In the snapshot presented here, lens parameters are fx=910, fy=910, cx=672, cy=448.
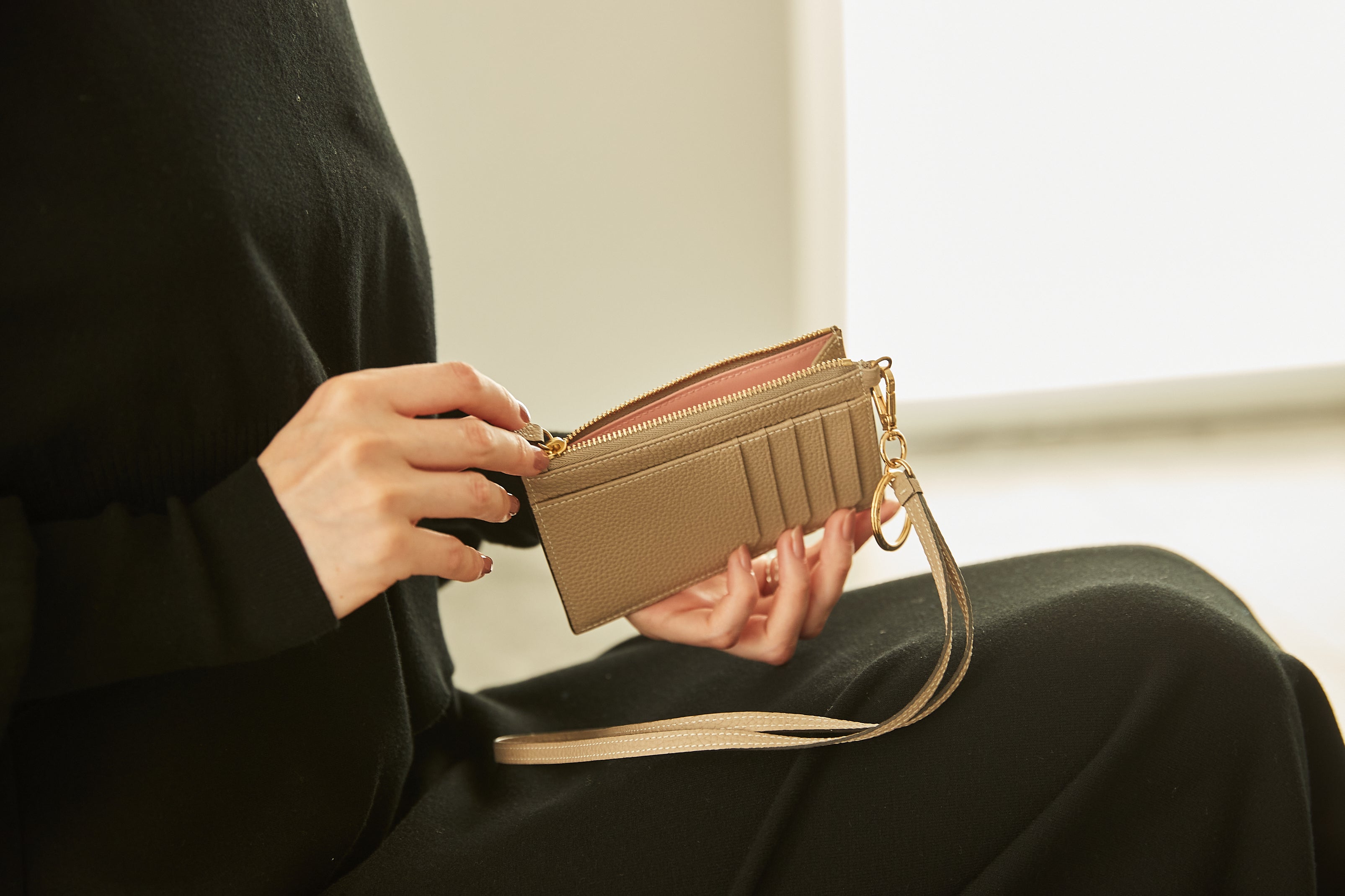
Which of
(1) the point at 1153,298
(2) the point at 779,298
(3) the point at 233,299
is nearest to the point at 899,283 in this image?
(2) the point at 779,298

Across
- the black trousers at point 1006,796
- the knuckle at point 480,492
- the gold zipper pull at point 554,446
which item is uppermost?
the knuckle at point 480,492

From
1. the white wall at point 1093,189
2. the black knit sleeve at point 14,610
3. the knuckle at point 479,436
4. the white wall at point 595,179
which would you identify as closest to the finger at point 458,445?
the knuckle at point 479,436

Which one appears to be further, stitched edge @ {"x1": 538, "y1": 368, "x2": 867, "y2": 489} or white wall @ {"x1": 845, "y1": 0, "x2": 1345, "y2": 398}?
white wall @ {"x1": 845, "y1": 0, "x2": 1345, "y2": 398}

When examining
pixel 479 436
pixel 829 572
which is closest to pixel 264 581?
pixel 479 436

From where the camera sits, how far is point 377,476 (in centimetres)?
53

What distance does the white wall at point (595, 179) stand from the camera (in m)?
1.75

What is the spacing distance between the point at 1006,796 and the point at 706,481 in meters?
0.33

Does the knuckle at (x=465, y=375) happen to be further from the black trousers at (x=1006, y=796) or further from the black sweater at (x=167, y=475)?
the black trousers at (x=1006, y=796)

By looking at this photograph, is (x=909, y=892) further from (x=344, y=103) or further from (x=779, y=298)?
(x=779, y=298)

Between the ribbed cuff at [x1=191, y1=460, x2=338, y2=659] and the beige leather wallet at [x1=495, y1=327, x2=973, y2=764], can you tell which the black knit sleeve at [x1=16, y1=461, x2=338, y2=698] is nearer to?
the ribbed cuff at [x1=191, y1=460, x2=338, y2=659]

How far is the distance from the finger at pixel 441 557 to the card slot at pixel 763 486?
10.8 inches

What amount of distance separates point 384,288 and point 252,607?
13.4 inches

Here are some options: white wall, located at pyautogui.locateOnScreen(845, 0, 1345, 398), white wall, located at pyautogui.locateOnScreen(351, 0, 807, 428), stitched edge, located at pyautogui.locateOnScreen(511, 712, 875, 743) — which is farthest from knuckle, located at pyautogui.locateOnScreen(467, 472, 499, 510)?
white wall, located at pyautogui.locateOnScreen(845, 0, 1345, 398)

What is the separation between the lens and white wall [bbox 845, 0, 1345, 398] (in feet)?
6.77
